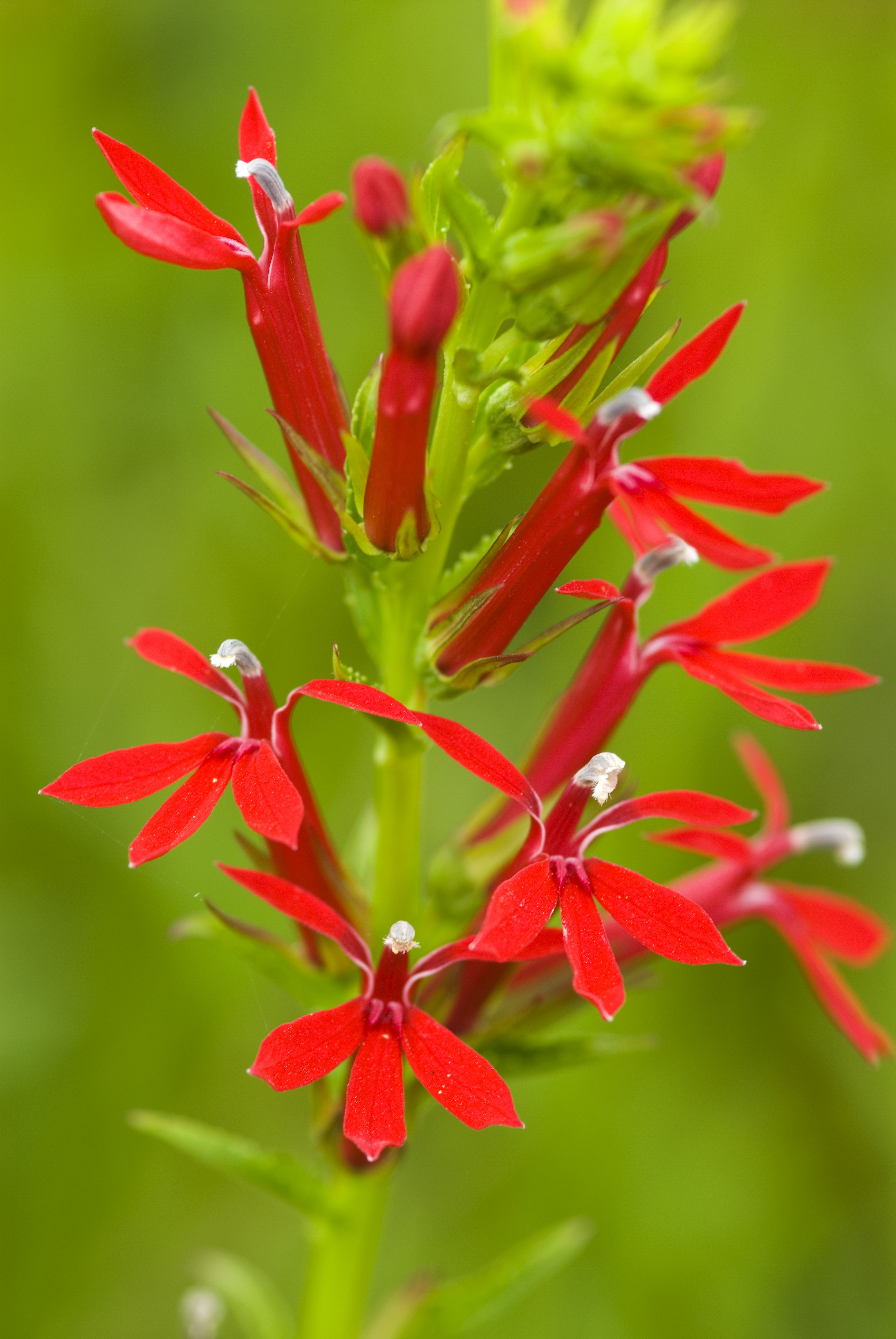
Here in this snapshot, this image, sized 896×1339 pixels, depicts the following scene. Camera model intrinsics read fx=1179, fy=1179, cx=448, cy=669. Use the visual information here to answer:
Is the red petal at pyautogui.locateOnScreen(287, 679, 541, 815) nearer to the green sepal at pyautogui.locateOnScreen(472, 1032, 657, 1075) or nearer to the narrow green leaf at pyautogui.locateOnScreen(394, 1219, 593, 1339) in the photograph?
the green sepal at pyautogui.locateOnScreen(472, 1032, 657, 1075)

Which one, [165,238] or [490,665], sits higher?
[165,238]

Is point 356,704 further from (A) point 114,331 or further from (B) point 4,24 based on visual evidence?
(B) point 4,24

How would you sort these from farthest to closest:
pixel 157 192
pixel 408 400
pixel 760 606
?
pixel 760 606 < pixel 157 192 < pixel 408 400

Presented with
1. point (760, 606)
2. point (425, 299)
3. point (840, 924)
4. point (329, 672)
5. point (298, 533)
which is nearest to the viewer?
point (425, 299)

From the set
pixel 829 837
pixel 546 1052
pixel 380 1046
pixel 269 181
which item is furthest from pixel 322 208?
pixel 829 837

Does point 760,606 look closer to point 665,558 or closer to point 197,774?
point 665,558

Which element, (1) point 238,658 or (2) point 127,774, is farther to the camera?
(1) point 238,658

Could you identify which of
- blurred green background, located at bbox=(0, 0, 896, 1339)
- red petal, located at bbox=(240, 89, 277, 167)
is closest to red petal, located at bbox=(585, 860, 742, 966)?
red petal, located at bbox=(240, 89, 277, 167)
